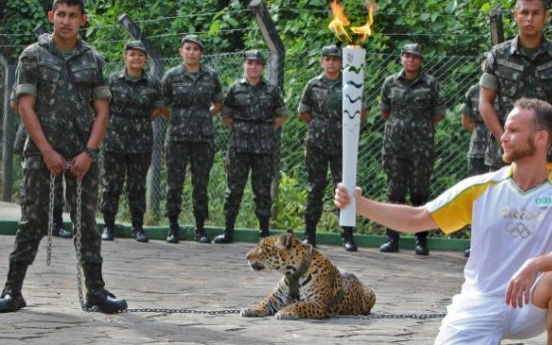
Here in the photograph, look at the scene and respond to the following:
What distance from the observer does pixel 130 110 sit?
1426cm

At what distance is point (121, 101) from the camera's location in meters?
14.2

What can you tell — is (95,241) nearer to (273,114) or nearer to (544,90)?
(544,90)

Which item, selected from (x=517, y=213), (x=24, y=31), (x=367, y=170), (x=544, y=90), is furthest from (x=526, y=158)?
(x=24, y=31)

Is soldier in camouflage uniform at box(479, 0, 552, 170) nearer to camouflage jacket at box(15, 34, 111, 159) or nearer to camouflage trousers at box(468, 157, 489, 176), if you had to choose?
camouflage jacket at box(15, 34, 111, 159)

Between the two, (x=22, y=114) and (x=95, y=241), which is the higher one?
(x=22, y=114)

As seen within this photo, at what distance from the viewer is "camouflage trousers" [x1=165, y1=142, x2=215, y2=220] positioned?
14.7m

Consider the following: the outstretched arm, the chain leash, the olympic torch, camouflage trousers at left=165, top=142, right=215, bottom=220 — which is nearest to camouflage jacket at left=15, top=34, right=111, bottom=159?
the chain leash

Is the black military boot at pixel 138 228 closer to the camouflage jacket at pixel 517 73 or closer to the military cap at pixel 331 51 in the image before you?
the military cap at pixel 331 51

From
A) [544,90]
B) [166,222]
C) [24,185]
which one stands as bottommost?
[166,222]

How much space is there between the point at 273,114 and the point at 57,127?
6.07 metres

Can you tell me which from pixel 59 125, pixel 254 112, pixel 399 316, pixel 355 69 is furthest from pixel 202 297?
pixel 355 69

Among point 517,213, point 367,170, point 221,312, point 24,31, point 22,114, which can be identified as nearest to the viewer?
point 517,213

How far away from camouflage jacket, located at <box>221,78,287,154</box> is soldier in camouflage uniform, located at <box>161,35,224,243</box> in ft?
Answer: 0.67

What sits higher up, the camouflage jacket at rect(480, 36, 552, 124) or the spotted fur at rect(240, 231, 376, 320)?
the camouflage jacket at rect(480, 36, 552, 124)
